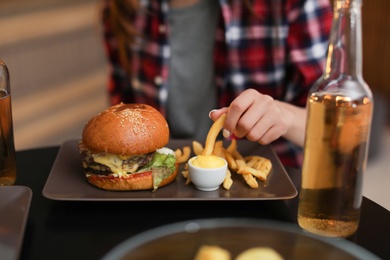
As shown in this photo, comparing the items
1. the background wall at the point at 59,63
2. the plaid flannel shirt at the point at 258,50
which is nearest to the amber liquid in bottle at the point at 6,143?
the plaid flannel shirt at the point at 258,50

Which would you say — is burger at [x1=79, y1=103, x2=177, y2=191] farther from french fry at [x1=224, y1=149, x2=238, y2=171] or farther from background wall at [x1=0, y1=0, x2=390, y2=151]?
background wall at [x1=0, y1=0, x2=390, y2=151]

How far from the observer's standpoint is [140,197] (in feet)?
3.65

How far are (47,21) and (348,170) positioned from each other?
312 centimetres

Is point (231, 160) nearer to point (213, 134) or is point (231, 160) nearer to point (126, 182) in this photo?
point (213, 134)

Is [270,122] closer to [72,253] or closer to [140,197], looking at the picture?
[140,197]

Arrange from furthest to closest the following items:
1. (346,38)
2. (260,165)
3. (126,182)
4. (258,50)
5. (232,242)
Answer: (258,50)
(260,165)
(126,182)
(346,38)
(232,242)

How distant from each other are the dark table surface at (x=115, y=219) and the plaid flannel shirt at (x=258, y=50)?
2.08 feet

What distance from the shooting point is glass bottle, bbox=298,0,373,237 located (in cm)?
92

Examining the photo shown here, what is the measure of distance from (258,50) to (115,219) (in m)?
0.96

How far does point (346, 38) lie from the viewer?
0.90 meters

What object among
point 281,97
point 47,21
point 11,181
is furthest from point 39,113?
point 11,181

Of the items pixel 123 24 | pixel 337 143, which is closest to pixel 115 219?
pixel 337 143

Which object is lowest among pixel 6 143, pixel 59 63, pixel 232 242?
pixel 59 63

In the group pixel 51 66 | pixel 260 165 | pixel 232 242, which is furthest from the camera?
pixel 51 66
